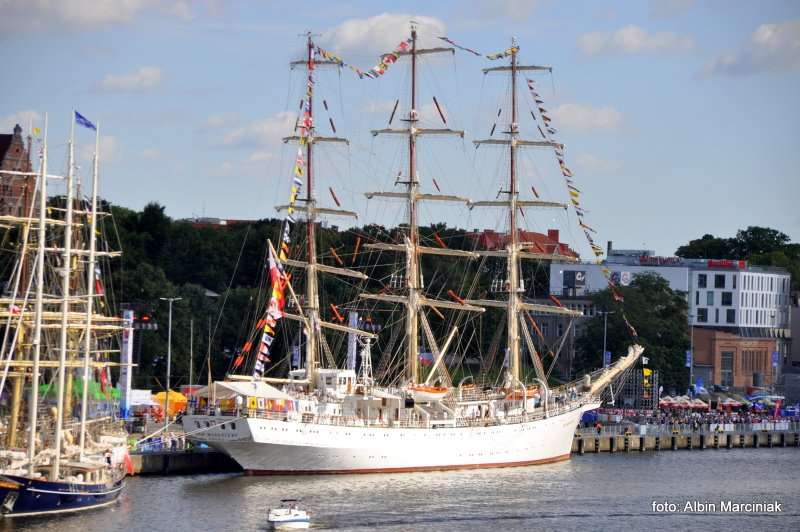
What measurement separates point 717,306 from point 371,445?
8446cm

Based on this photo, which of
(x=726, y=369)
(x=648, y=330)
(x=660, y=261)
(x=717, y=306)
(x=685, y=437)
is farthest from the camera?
(x=660, y=261)

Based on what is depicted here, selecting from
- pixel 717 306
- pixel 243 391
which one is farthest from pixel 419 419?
pixel 717 306

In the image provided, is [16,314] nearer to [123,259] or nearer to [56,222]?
[56,222]

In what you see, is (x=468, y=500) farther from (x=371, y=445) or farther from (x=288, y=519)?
(x=288, y=519)

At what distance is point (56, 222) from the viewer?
72.6 m

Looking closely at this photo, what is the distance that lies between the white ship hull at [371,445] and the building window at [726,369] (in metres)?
63.0

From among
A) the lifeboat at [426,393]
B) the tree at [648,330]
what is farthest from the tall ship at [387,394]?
the tree at [648,330]

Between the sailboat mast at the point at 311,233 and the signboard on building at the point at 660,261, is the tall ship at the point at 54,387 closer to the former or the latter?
the sailboat mast at the point at 311,233

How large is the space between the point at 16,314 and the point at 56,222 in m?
4.30

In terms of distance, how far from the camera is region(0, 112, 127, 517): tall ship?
2650 inches

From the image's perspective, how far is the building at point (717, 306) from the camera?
516 feet

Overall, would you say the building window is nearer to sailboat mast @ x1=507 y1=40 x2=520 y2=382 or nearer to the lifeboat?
sailboat mast @ x1=507 y1=40 x2=520 y2=382

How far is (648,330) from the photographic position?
139750 millimetres

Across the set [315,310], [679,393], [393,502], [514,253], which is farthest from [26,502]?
[679,393]
